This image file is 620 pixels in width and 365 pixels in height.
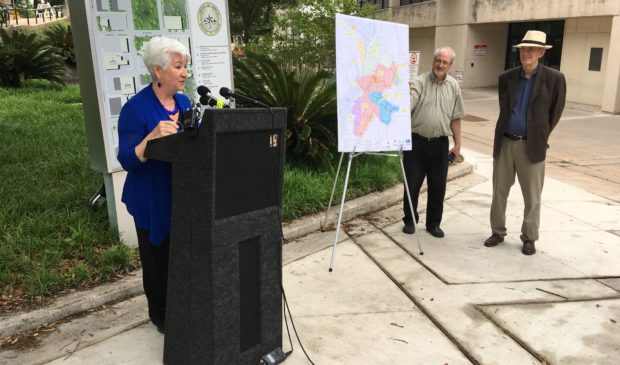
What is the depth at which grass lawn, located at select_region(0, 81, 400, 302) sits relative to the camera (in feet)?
12.0

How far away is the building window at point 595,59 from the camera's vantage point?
16.3 m

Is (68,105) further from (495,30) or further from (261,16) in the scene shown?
(495,30)

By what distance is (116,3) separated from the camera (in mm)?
3932

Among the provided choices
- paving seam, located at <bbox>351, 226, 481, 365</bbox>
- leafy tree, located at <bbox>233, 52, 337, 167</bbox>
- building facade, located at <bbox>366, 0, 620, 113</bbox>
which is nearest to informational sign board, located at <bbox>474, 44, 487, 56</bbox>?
building facade, located at <bbox>366, 0, 620, 113</bbox>

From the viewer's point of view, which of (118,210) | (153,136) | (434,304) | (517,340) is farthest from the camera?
(118,210)

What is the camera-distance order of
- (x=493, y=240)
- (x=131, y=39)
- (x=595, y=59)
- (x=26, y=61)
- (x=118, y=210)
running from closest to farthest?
1. (x=131, y=39)
2. (x=118, y=210)
3. (x=493, y=240)
4. (x=26, y=61)
5. (x=595, y=59)

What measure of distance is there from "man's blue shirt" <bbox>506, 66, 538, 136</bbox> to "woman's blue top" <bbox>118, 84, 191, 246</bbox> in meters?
3.01

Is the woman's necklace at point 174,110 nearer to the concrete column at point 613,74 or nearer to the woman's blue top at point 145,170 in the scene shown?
the woman's blue top at point 145,170

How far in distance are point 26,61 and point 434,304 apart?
12731mm

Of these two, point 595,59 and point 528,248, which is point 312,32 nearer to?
point 595,59

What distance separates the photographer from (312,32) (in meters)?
15.4

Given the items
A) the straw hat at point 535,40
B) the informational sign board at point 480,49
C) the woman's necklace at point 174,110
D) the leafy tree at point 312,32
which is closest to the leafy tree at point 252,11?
the leafy tree at point 312,32

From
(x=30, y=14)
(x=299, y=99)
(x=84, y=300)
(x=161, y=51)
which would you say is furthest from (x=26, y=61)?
(x=30, y=14)

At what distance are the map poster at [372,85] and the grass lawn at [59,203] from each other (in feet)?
4.10
